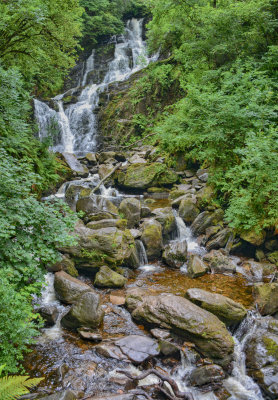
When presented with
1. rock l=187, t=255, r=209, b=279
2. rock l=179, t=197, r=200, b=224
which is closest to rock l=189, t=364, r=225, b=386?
rock l=187, t=255, r=209, b=279

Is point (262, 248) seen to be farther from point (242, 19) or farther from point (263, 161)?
point (242, 19)

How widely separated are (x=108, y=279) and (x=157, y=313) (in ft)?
6.16

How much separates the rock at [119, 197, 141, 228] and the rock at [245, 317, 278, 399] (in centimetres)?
528

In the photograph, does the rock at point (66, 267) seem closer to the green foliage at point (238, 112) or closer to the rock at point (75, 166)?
the green foliage at point (238, 112)

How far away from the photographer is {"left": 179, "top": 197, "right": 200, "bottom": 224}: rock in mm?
9891

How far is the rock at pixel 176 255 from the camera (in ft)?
25.1

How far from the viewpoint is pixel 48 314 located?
15.9 feet

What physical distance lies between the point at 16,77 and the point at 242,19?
9.50 m

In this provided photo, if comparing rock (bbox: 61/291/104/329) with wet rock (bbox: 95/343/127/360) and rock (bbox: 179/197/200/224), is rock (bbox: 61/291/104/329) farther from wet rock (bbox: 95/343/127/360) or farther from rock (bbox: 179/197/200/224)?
rock (bbox: 179/197/200/224)

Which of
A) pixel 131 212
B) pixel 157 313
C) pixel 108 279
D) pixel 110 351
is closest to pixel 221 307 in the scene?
pixel 157 313

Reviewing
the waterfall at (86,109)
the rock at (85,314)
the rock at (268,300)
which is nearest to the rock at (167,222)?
the rock at (268,300)

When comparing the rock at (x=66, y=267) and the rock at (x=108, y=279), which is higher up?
the rock at (x=66, y=267)

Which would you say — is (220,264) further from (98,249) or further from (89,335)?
(89,335)

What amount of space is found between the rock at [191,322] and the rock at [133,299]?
0.27 meters
